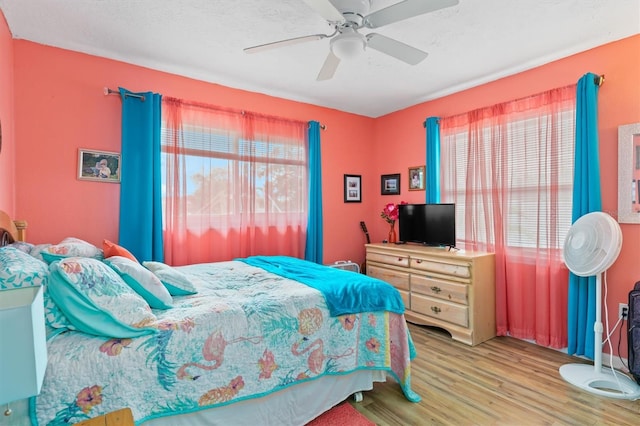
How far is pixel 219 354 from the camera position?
164cm

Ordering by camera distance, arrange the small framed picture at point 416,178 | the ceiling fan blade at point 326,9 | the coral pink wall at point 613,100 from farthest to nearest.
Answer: the small framed picture at point 416,178 → the coral pink wall at point 613,100 → the ceiling fan blade at point 326,9

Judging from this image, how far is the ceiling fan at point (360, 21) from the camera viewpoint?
69.5 inches

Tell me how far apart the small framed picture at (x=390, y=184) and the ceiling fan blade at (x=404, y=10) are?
266 cm

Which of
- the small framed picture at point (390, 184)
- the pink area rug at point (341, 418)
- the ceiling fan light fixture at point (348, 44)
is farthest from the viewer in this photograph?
the small framed picture at point (390, 184)

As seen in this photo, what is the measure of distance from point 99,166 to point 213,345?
2200 millimetres

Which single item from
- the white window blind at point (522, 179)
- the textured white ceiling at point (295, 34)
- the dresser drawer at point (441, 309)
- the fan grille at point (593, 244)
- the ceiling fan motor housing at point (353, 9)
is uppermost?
the textured white ceiling at point (295, 34)

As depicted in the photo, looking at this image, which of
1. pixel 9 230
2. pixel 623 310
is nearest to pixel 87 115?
pixel 9 230

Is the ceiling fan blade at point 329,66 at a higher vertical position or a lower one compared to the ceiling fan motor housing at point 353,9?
lower

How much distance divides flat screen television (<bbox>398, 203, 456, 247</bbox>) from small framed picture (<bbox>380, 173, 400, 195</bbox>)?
472 mm

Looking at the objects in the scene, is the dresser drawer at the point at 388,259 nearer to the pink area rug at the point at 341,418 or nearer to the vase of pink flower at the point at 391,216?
the vase of pink flower at the point at 391,216

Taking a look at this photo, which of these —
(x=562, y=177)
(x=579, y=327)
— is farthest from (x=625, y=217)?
(x=579, y=327)

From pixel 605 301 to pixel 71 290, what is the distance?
3592 millimetres

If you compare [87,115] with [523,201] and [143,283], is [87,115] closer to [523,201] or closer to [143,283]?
[143,283]

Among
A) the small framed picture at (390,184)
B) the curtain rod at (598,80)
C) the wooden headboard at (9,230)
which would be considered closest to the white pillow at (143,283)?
the wooden headboard at (9,230)
